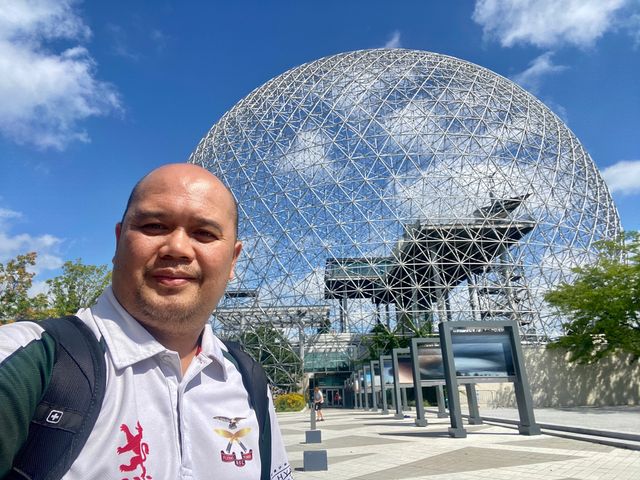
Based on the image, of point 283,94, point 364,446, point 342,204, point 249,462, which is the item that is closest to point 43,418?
point 249,462

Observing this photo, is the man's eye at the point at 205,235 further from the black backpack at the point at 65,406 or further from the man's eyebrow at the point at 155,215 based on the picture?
the black backpack at the point at 65,406

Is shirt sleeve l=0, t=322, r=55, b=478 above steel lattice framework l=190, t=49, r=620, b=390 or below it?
below

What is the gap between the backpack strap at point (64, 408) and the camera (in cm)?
100

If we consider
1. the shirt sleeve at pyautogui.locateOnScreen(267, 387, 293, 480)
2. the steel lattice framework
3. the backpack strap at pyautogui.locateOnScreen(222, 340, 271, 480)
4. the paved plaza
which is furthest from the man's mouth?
the steel lattice framework

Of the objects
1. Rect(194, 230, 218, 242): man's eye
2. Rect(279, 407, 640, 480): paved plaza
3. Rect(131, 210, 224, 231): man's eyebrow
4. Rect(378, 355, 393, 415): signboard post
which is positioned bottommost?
Rect(279, 407, 640, 480): paved plaza

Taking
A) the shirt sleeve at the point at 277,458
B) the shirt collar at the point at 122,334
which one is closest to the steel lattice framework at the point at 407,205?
the shirt sleeve at the point at 277,458

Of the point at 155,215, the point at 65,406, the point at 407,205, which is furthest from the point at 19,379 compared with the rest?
the point at 407,205

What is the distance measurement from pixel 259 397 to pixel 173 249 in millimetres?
688

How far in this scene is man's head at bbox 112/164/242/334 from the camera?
141 centimetres

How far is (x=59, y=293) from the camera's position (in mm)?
25656

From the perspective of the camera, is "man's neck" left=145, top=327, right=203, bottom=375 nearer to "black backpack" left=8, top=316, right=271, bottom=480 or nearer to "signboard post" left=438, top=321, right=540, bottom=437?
"black backpack" left=8, top=316, right=271, bottom=480

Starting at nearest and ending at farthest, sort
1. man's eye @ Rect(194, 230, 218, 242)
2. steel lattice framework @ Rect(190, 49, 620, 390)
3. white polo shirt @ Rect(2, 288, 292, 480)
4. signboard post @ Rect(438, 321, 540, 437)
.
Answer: white polo shirt @ Rect(2, 288, 292, 480)
man's eye @ Rect(194, 230, 218, 242)
signboard post @ Rect(438, 321, 540, 437)
steel lattice framework @ Rect(190, 49, 620, 390)

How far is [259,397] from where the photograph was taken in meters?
1.71

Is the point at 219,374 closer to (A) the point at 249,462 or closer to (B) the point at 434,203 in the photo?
(A) the point at 249,462
